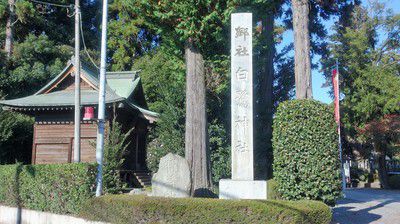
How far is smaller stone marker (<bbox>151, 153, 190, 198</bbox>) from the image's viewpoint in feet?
37.3

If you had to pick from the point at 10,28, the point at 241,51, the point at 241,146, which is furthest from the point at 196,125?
the point at 10,28

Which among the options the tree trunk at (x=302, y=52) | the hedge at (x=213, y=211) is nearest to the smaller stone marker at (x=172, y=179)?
the hedge at (x=213, y=211)

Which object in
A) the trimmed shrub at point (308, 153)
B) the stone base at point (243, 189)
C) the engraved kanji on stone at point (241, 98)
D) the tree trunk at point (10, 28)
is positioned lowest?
the stone base at point (243, 189)

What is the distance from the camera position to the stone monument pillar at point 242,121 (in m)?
10.9

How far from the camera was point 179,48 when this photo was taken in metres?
16.5

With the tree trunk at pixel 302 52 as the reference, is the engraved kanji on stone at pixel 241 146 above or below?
below

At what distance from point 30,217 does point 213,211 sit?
7206 millimetres

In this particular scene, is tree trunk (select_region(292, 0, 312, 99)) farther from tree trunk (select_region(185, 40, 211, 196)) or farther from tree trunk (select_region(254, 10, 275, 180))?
tree trunk (select_region(254, 10, 275, 180))

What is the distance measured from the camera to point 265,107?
71.6ft

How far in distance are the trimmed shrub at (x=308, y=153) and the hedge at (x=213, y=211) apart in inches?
34.1

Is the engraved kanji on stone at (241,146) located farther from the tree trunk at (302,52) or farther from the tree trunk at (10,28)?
the tree trunk at (10,28)

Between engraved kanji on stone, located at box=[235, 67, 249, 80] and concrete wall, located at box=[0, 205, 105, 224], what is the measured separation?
18.4 ft

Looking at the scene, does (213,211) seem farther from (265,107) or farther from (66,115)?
(66,115)

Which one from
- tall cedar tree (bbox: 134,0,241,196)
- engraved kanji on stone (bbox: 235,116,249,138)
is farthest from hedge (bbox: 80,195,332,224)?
tall cedar tree (bbox: 134,0,241,196)
